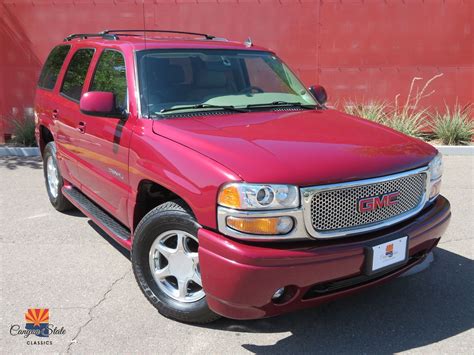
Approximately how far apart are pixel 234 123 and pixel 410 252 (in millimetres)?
1466

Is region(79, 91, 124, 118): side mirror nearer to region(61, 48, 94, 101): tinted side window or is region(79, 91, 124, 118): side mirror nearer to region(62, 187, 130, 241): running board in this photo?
region(62, 187, 130, 241): running board

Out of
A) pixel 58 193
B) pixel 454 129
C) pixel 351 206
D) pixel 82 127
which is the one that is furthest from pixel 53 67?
pixel 454 129

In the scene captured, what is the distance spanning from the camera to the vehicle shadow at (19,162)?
26.3 feet

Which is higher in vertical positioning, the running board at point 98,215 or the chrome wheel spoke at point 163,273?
the running board at point 98,215

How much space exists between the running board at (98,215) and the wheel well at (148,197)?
0.32m

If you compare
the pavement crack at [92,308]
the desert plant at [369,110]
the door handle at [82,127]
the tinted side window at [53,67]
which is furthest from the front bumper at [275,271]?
the desert plant at [369,110]

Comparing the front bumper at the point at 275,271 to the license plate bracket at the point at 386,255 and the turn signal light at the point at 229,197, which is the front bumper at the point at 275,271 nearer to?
the license plate bracket at the point at 386,255

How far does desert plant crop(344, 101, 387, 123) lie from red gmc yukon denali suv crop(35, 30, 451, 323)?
481 centimetres

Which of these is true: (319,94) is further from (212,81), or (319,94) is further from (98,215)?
(98,215)

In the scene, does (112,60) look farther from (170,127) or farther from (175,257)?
(175,257)

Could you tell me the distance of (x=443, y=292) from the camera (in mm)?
3678

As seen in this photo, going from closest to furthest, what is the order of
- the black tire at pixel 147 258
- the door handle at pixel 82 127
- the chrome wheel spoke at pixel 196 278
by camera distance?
the black tire at pixel 147 258 < the chrome wheel spoke at pixel 196 278 < the door handle at pixel 82 127

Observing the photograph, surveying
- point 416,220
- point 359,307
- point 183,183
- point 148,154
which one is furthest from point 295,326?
point 148,154

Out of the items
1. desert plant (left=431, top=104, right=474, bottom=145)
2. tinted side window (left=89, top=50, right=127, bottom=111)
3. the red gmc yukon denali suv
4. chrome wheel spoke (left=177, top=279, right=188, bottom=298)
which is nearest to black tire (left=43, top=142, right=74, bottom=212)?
the red gmc yukon denali suv
